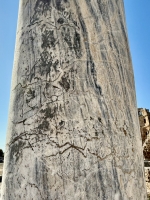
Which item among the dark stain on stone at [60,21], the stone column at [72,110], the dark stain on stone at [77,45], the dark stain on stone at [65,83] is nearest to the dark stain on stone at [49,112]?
the stone column at [72,110]

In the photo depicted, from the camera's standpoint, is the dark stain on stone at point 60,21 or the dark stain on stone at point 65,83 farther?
the dark stain on stone at point 60,21

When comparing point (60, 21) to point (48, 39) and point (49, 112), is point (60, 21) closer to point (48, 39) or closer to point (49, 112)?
point (48, 39)

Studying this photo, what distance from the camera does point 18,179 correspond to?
103 cm

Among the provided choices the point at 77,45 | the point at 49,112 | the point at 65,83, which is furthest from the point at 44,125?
the point at 77,45

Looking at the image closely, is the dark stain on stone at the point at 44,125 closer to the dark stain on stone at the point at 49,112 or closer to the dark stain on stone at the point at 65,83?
the dark stain on stone at the point at 49,112

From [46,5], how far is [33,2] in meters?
0.12

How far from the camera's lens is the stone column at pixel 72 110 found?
993 millimetres

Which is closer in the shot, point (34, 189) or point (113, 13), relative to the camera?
point (34, 189)

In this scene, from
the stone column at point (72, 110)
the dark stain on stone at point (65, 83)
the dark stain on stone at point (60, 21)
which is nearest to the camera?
the stone column at point (72, 110)

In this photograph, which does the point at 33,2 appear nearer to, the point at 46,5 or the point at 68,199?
the point at 46,5

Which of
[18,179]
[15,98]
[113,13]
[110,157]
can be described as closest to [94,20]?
[113,13]

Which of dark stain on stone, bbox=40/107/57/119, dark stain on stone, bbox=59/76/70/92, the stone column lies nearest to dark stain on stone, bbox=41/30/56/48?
the stone column

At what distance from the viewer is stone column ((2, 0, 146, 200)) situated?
993 millimetres

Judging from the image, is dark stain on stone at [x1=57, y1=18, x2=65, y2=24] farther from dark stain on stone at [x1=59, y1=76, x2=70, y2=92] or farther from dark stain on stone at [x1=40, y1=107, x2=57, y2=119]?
dark stain on stone at [x1=40, y1=107, x2=57, y2=119]
